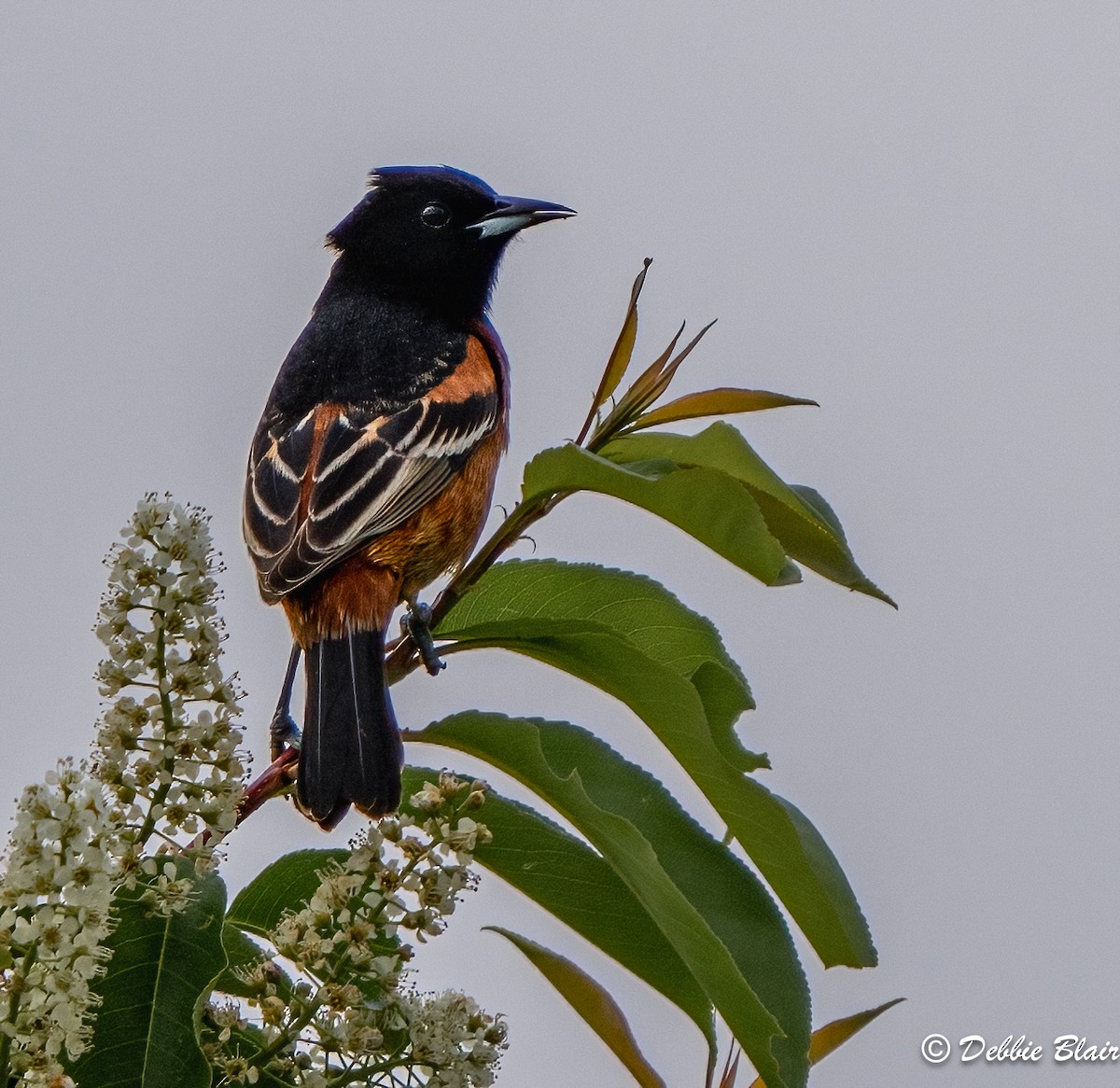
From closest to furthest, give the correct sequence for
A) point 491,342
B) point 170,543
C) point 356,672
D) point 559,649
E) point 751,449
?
1. point 170,543
2. point 751,449
3. point 559,649
4. point 356,672
5. point 491,342

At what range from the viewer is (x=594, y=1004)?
6.56 ft

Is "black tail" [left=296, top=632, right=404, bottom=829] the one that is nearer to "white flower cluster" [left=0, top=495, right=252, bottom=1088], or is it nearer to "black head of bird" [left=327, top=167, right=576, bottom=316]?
"white flower cluster" [left=0, top=495, right=252, bottom=1088]

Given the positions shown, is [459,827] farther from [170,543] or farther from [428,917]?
[170,543]

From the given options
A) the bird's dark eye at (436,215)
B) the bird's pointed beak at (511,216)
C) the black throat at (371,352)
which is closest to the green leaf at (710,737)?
the black throat at (371,352)

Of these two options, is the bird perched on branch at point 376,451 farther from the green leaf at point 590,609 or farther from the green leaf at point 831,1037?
the green leaf at point 831,1037

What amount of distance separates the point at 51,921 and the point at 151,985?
353 millimetres

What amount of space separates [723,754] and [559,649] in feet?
0.90

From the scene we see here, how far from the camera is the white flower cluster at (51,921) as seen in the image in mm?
1359

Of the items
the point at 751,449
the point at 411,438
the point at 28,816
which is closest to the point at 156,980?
the point at 28,816

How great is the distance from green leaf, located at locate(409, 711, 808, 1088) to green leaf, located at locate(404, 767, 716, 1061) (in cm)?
5

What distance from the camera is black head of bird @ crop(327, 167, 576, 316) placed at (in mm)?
4074

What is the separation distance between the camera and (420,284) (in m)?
4.08

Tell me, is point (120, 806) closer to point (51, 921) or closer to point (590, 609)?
point (51, 921)

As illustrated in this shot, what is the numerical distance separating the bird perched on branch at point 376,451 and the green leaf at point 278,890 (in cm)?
13
